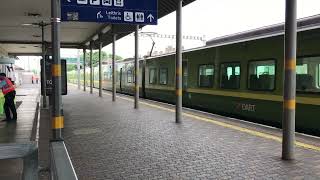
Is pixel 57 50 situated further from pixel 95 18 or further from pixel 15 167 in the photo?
pixel 95 18

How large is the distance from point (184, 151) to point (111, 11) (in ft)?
15.9

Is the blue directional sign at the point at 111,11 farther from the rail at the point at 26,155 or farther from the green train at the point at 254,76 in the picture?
the rail at the point at 26,155

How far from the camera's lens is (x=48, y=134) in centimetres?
976

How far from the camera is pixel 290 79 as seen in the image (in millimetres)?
6250

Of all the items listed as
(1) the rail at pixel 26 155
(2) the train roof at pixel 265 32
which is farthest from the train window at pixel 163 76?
(1) the rail at pixel 26 155

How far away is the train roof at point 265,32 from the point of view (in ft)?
29.8

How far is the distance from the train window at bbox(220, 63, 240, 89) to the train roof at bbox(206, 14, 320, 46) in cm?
85

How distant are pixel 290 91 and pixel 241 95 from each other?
526 centimetres

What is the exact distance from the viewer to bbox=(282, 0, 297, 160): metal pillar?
20.1 ft

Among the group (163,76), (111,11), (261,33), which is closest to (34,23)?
(163,76)

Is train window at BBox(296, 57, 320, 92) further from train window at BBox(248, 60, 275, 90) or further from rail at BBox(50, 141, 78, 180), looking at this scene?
rail at BBox(50, 141, 78, 180)

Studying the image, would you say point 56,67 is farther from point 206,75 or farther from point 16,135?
point 206,75

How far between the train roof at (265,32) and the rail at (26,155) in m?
7.00

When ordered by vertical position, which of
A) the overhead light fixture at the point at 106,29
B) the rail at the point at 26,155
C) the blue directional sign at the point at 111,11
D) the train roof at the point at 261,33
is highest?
the overhead light fixture at the point at 106,29
